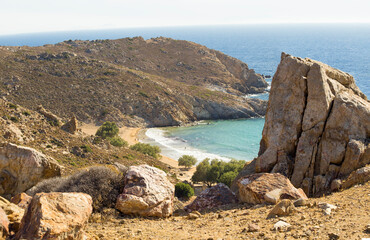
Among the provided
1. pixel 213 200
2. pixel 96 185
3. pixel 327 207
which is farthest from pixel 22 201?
pixel 327 207

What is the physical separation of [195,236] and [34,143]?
2573 centimetres

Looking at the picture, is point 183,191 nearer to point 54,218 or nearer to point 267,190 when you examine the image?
point 267,190

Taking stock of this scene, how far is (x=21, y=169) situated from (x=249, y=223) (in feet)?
42.4

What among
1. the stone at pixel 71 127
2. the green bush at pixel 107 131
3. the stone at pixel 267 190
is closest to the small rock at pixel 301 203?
the stone at pixel 267 190

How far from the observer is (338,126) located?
18.1 metres

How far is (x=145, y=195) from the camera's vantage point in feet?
44.0

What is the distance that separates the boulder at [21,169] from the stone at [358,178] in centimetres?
1505

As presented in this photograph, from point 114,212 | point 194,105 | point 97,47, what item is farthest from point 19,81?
point 114,212

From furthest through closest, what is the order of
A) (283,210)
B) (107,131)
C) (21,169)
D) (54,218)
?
(107,131) < (21,169) < (283,210) < (54,218)

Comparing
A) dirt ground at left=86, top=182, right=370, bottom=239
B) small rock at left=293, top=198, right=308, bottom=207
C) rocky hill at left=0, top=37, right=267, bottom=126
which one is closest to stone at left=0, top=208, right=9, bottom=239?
dirt ground at left=86, top=182, right=370, bottom=239

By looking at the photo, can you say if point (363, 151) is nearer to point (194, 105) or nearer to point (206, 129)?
point (206, 129)

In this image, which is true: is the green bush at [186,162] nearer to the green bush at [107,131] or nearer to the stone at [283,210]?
the green bush at [107,131]

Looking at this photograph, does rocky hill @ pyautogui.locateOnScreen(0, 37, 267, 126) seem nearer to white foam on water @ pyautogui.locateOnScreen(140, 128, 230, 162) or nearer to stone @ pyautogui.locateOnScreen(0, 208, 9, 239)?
white foam on water @ pyautogui.locateOnScreen(140, 128, 230, 162)

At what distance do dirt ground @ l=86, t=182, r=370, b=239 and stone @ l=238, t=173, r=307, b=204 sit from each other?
660mm
